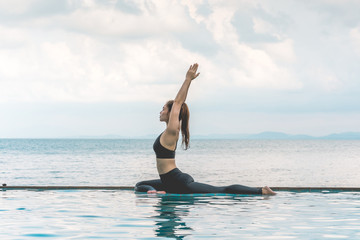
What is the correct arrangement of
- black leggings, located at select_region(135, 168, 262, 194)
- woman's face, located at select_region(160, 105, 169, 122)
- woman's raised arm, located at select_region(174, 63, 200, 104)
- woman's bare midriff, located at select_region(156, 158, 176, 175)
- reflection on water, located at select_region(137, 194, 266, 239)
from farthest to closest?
black leggings, located at select_region(135, 168, 262, 194)
woman's bare midriff, located at select_region(156, 158, 176, 175)
woman's face, located at select_region(160, 105, 169, 122)
woman's raised arm, located at select_region(174, 63, 200, 104)
reflection on water, located at select_region(137, 194, 266, 239)

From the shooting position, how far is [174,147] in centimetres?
1062

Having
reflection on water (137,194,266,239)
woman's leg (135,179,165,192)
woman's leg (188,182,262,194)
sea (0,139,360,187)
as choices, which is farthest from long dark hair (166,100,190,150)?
sea (0,139,360,187)

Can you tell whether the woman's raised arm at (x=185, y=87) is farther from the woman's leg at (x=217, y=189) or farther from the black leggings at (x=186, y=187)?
the woman's leg at (x=217, y=189)

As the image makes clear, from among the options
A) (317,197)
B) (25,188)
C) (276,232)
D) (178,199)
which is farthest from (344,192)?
(25,188)

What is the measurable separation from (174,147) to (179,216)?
2729 mm

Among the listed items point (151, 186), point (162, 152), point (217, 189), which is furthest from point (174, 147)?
point (151, 186)

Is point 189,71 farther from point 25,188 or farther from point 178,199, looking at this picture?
point 25,188

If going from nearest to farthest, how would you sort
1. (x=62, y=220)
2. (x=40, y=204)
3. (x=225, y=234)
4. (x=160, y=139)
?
(x=225, y=234)
(x=62, y=220)
(x=40, y=204)
(x=160, y=139)

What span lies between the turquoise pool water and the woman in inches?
7.9

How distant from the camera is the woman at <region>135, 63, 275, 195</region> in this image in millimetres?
10227

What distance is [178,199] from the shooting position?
10383 mm

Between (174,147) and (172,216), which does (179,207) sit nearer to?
(172,216)

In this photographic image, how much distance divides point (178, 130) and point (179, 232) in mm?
3962

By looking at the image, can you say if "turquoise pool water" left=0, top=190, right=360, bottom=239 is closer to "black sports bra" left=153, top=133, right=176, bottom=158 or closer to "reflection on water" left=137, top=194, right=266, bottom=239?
"reflection on water" left=137, top=194, right=266, bottom=239
